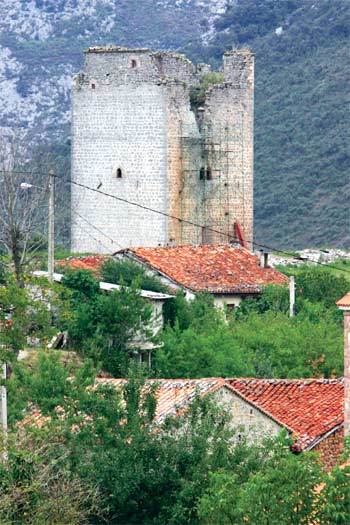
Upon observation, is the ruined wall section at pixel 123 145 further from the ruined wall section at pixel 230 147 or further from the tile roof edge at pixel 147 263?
the tile roof edge at pixel 147 263

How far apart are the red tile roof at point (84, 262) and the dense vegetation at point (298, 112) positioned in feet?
84.1

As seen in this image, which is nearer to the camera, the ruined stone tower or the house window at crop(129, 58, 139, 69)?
the house window at crop(129, 58, 139, 69)

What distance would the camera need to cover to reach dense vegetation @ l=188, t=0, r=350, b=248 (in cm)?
8206

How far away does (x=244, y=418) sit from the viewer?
1326 inches

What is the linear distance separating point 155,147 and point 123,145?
86 centimetres

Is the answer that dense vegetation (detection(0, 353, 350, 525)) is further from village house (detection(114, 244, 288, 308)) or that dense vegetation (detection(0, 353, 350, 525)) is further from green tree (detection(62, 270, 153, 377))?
village house (detection(114, 244, 288, 308))

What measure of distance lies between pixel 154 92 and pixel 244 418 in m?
28.7

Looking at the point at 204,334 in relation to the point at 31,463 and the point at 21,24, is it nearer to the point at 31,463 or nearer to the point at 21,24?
the point at 31,463

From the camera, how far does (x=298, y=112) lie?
87.7 meters

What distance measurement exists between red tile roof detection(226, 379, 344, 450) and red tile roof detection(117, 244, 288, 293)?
47.7ft

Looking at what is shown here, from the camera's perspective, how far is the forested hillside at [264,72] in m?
83.0

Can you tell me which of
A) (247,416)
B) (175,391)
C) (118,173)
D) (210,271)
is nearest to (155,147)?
(118,173)

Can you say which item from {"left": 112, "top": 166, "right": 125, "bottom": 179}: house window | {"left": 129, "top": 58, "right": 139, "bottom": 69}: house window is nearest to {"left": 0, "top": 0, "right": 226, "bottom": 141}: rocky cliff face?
{"left": 112, "top": 166, "right": 125, "bottom": 179}: house window

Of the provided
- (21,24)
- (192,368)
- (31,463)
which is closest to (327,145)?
(21,24)
